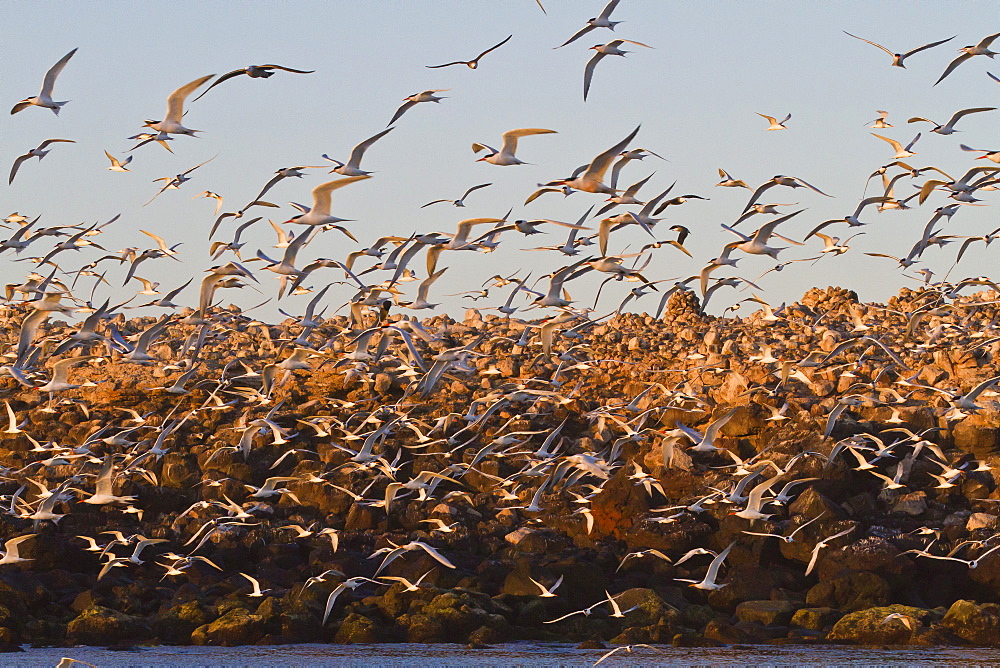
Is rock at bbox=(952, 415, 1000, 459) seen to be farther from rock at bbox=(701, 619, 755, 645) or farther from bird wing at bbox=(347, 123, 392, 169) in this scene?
bird wing at bbox=(347, 123, 392, 169)

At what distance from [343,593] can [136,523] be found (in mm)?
6438

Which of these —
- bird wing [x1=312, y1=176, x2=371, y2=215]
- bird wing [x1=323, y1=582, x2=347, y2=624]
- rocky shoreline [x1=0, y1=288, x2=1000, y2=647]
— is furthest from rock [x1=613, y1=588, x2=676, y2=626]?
bird wing [x1=312, y1=176, x2=371, y2=215]

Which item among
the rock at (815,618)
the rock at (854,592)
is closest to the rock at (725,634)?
the rock at (815,618)

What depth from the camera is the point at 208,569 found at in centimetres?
2756

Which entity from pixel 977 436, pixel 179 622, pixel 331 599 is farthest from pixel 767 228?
pixel 179 622

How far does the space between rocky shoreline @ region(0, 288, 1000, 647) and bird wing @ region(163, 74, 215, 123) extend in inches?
252

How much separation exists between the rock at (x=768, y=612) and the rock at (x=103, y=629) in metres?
10.1

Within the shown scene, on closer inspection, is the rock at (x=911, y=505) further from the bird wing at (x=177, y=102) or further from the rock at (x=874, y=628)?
the bird wing at (x=177, y=102)

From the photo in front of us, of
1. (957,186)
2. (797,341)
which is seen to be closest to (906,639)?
(957,186)

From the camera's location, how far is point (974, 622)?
24.0m

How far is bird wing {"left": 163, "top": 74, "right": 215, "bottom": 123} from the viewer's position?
23.4 metres

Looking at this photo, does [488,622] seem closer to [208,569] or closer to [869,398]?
[208,569]

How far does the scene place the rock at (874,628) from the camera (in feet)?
78.7

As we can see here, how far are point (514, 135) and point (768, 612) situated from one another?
907cm
